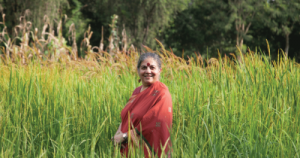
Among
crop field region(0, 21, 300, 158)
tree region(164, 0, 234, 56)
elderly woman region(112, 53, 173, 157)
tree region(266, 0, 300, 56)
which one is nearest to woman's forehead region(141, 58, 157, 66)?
elderly woman region(112, 53, 173, 157)

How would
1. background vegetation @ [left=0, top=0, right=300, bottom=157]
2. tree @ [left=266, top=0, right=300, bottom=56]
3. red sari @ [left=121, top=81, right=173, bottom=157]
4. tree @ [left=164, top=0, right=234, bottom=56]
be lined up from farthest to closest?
tree @ [left=164, top=0, right=234, bottom=56]
tree @ [left=266, top=0, right=300, bottom=56]
background vegetation @ [left=0, top=0, right=300, bottom=157]
red sari @ [left=121, top=81, right=173, bottom=157]

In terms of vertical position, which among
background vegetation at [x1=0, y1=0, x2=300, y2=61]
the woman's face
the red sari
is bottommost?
→ the red sari

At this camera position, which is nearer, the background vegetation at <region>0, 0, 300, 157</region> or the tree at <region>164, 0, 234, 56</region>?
the background vegetation at <region>0, 0, 300, 157</region>

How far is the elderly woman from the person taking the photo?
1.76 meters

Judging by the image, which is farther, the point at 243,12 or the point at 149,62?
the point at 243,12

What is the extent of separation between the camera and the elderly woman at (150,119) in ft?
5.77

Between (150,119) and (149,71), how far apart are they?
1.11 ft

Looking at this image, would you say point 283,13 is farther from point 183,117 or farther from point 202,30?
point 183,117

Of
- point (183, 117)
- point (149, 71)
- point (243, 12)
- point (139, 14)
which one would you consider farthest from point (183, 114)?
point (243, 12)

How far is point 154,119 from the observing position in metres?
1.75

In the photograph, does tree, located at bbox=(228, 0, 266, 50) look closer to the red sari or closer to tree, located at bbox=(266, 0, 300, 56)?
tree, located at bbox=(266, 0, 300, 56)

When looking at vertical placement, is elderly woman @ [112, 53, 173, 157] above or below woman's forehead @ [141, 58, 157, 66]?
below

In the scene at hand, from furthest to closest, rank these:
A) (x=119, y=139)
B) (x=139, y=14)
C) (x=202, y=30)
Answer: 1. (x=202, y=30)
2. (x=139, y=14)
3. (x=119, y=139)

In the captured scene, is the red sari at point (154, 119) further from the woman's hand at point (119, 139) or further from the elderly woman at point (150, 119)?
the woman's hand at point (119, 139)
